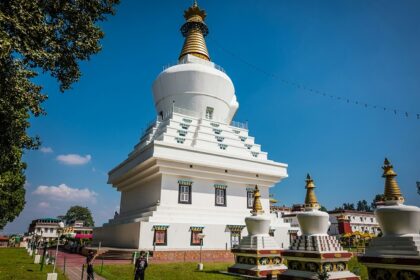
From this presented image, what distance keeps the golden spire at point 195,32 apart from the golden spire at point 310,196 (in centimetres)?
2381

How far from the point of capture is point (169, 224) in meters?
20.1

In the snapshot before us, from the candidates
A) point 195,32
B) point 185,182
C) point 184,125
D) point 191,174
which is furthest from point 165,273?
point 195,32

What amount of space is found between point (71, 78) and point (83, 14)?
2.08 m

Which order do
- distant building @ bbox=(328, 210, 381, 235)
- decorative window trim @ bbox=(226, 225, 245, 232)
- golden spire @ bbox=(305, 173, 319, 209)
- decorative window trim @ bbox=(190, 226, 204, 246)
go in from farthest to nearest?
distant building @ bbox=(328, 210, 381, 235)
decorative window trim @ bbox=(226, 225, 245, 232)
decorative window trim @ bbox=(190, 226, 204, 246)
golden spire @ bbox=(305, 173, 319, 209)

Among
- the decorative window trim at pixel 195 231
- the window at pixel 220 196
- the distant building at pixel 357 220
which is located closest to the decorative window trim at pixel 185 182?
the window at pixel 220 196

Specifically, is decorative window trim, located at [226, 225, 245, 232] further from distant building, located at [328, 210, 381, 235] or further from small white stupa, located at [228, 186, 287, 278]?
distant building, located at [328, 210, 381, 235]

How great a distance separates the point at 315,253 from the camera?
1030cm

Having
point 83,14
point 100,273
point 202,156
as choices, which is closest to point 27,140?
point 83,14

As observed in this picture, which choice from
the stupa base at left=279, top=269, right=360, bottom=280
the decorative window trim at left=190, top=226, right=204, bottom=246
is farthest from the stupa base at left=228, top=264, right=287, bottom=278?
the decorative window trim at left=190, top=226, right=204, bottom=246

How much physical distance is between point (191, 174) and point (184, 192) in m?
1.42

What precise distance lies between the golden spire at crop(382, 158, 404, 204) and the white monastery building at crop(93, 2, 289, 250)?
44.2ft

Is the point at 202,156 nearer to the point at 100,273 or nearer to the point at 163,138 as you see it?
the point at 163,138

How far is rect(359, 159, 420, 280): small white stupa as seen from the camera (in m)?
7.54

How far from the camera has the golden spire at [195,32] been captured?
33.3 meters
